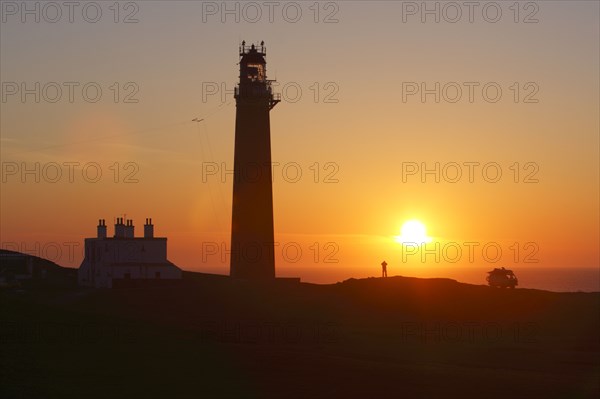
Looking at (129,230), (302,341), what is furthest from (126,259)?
(302,341)

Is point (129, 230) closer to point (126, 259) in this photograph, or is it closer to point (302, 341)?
point (126, 259)

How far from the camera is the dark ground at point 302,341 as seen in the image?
98.3 ft

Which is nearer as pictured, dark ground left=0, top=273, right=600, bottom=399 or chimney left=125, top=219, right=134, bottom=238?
dark ground left=0, top=273, right=600, bottom=399

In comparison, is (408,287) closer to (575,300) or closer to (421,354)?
(575,300)

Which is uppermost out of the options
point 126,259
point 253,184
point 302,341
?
point 253,184

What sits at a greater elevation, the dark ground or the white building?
the white building

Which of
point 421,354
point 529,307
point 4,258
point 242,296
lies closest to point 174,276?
point 242,296

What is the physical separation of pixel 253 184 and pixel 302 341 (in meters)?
23.0

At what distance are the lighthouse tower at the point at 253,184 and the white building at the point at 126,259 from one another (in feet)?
18.0

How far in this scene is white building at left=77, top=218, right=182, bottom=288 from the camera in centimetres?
6494

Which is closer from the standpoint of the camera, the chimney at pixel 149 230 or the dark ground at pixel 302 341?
the dark ground at pixel 302 341

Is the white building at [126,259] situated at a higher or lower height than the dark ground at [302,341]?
higher

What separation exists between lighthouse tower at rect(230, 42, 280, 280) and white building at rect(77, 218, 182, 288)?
5.49 meters

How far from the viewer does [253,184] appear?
2542 inches
